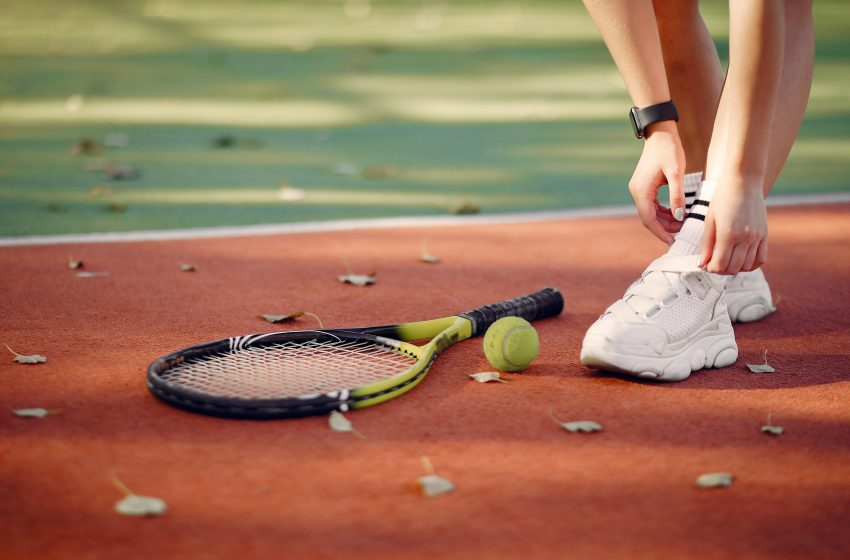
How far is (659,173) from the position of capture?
8.18 ft

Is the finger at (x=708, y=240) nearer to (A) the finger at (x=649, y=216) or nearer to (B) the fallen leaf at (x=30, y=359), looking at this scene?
(A) the finger at (x=649, y=216)

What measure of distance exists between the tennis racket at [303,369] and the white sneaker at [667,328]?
1.26 ft

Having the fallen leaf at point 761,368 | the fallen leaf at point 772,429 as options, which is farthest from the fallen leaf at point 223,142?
the fallen leaf at point 772,429

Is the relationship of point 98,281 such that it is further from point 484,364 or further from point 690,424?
point 690,424

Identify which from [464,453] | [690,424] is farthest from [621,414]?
[464,453]

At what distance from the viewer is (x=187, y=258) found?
3492 mm

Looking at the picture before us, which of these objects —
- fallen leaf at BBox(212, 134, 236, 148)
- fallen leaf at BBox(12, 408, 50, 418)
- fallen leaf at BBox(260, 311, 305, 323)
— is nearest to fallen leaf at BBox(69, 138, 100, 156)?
fallen leaf at BBox(212, 134, 236, 148)

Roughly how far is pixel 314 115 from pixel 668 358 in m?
4.53

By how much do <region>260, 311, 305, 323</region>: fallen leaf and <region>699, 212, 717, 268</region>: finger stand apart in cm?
117

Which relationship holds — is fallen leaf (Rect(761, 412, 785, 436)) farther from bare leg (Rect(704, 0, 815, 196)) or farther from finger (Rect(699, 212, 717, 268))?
bare leg (Rect(704, 0, 815, 196))

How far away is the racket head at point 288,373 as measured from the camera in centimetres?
204

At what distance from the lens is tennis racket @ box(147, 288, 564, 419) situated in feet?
6.70

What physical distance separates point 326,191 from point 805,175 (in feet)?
7.67

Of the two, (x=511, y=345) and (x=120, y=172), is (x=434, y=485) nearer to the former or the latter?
(x=511, y=345)
